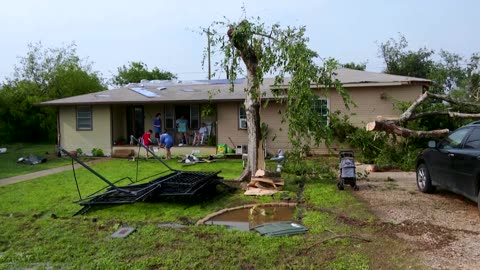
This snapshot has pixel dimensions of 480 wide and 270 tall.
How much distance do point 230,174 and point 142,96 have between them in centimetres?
796

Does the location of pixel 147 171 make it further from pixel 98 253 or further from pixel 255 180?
pixel 98 253

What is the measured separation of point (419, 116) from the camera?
1278 cm

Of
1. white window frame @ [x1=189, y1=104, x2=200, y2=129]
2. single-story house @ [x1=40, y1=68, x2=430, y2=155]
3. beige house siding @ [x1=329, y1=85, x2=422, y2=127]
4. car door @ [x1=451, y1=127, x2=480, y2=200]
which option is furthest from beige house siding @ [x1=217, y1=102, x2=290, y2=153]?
car door @ [x1=451, y1=127, x2=480, y2=200]

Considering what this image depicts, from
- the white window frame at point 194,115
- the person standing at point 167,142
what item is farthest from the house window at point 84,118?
the white window frame at point 194,115

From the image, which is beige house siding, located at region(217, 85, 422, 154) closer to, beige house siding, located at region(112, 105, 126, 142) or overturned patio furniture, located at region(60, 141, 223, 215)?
beige house siding, located at region(112, 105, 126, 142)

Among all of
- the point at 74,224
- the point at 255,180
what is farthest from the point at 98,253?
the point at 255,180

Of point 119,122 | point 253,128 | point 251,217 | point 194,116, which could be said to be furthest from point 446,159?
point 119,122

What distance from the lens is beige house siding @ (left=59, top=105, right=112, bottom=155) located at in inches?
730

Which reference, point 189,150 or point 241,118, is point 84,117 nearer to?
point 189,150

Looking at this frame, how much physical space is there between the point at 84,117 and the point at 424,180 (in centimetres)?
1526

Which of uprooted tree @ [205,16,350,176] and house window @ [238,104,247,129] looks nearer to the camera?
uprooted tree @ [205,16,350,176]

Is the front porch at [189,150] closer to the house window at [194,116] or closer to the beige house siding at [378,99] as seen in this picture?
the house window at [194,116]

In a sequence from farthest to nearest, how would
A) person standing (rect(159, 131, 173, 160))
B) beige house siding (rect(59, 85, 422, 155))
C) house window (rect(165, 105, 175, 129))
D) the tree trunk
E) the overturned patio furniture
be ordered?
house window (rect(165, 105, 175, 129))
person standing (rect(159, 131, 173, 160))
beige house siding (rect(59, 85, 422, 155))
the tree trunk
the overturned patio furniture

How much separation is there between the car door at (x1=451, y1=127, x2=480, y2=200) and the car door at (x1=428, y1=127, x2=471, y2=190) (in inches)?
4.3
